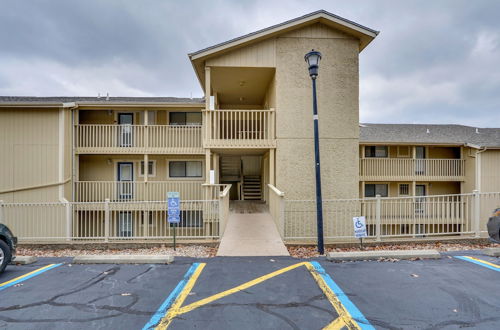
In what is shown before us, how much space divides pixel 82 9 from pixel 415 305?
63.2 feet

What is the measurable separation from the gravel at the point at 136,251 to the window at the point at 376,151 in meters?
13.7

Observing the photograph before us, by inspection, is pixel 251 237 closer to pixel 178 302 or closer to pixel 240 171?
pixel 178 302

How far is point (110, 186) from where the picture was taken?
12367 millimetres

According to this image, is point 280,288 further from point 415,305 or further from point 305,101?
point 305,101

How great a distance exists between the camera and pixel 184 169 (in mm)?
13531

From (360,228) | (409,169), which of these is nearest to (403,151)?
(409,169)

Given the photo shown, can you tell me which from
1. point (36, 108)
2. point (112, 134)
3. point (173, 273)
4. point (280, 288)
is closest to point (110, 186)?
point (112, 134)

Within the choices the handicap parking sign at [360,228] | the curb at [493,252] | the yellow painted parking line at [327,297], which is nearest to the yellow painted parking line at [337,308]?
the yellow painted parking line at [327,297]

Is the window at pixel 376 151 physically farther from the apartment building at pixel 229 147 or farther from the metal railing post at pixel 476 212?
the metal railing post at pixel 476 212

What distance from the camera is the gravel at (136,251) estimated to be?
21.6 ft

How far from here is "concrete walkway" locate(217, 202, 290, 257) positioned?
635 cm

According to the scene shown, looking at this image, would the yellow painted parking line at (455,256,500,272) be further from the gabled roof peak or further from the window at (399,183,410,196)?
the window at (399,183,410,196)

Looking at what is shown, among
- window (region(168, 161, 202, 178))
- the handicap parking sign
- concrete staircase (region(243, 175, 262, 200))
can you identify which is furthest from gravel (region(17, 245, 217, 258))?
concrete staircase (region(243, 175, 262, 200))

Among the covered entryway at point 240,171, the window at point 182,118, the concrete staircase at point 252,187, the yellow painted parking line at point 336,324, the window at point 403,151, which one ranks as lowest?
the yellow painted parking line at point 336,324
